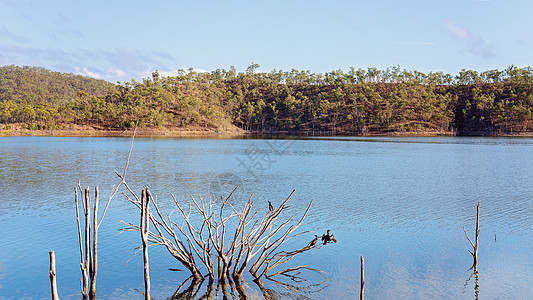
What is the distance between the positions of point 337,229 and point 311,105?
127 m

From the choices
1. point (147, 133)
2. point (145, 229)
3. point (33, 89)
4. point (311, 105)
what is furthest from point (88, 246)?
point (33, 89)

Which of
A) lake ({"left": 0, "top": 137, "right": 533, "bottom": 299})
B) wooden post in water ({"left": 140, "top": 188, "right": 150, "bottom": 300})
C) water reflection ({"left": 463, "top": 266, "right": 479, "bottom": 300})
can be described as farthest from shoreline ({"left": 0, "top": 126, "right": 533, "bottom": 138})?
water reflection ({"left": 463, "top": 266, "right": 479, "bottom": 300})

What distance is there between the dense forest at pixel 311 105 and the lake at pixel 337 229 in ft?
284

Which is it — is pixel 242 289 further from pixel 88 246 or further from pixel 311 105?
pixel 311 105

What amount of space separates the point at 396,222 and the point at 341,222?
2.32m

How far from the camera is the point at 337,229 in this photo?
639 inches

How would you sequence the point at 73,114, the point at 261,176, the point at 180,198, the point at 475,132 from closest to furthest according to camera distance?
1. the point at 180,198
2. the point at 261,176
3. the point at 73,114
4. the point at 475,132

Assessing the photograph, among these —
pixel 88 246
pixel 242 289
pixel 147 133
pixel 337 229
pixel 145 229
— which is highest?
pixel 147 133

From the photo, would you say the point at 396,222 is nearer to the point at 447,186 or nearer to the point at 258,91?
the point at 447,186

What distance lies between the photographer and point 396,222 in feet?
57.5

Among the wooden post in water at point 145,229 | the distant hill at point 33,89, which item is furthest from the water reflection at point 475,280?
the distant hill at point 33,89

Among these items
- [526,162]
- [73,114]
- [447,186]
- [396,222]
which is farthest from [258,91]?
[396,222]

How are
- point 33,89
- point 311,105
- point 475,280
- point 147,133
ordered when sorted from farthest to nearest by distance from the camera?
point 33,89 → point 311,105 → point 147,133 → point 475,280

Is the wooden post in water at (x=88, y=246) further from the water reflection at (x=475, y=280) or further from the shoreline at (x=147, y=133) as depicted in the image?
the shoreline at (x=147, y=133)
